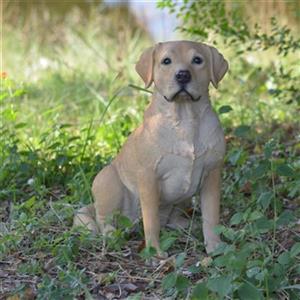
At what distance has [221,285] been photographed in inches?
142

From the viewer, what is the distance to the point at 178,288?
12.5 ft

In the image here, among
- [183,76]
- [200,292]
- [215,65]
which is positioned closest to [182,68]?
[183,76]

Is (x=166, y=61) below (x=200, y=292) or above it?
above

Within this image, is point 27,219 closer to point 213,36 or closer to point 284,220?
point 284,220

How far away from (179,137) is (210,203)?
0.43 metres

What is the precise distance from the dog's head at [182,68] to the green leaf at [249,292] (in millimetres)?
1153

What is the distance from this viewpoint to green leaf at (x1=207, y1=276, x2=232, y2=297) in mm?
3576

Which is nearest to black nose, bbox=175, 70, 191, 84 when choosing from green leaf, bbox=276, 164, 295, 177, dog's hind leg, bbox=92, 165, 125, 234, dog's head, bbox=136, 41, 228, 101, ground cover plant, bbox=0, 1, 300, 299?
dog's head, bbox=136, 41, 228, 101

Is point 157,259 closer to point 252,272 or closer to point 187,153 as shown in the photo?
point 187,153

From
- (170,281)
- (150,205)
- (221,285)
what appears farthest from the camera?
(150,205)

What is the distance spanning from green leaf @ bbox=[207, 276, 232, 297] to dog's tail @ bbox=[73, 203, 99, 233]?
4.46 feet

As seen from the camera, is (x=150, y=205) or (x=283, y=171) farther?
(x=150, y=205)

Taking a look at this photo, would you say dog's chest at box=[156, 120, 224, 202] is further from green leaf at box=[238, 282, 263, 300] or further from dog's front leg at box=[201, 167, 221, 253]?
green leaf at box=[238, 282, 263, 300]

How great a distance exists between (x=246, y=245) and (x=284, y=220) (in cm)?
28
